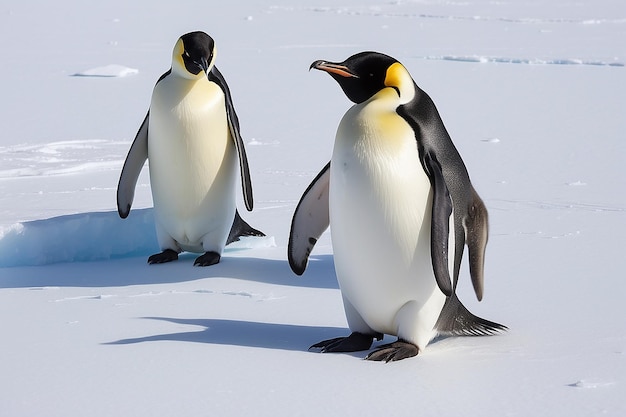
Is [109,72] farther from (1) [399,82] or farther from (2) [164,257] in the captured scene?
(1) [399,82]

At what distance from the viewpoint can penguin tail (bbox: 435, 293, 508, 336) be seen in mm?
3164

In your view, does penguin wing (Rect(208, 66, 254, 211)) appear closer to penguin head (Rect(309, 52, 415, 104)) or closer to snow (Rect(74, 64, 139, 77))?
penguin head (Rect(309, 52, 415, 104))

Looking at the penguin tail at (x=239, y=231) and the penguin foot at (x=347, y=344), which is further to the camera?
the penguin tail at (x=239, y=231)

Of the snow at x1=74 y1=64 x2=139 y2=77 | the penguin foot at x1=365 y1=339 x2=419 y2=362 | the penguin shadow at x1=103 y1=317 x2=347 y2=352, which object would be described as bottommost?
the snow at x1=74 y1=64 x2=139 y2=77

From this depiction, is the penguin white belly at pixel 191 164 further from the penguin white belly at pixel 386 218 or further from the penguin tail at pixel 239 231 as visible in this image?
the penguin white belly at pixel 386 218

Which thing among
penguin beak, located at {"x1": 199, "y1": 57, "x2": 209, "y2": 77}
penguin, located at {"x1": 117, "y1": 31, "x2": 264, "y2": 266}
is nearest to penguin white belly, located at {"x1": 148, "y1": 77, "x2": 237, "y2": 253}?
penguin, located at {"x1": 117, "y1": 31, "x2": 264, "y2": 266}

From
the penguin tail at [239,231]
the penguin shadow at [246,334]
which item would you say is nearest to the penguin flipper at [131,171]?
the penguin tail at [239,231]

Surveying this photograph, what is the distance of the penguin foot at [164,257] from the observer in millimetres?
4484

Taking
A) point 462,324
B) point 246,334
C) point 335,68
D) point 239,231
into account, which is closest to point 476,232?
point 462,324

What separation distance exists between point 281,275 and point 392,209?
4.18 feet

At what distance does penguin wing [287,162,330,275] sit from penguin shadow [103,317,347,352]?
21cm

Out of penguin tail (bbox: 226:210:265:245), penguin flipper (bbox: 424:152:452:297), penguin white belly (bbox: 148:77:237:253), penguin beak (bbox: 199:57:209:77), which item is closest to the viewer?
penguin flipper (bbox: 424:152:452:297)

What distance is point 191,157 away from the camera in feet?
14.6

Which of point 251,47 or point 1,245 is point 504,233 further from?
point 251,47
